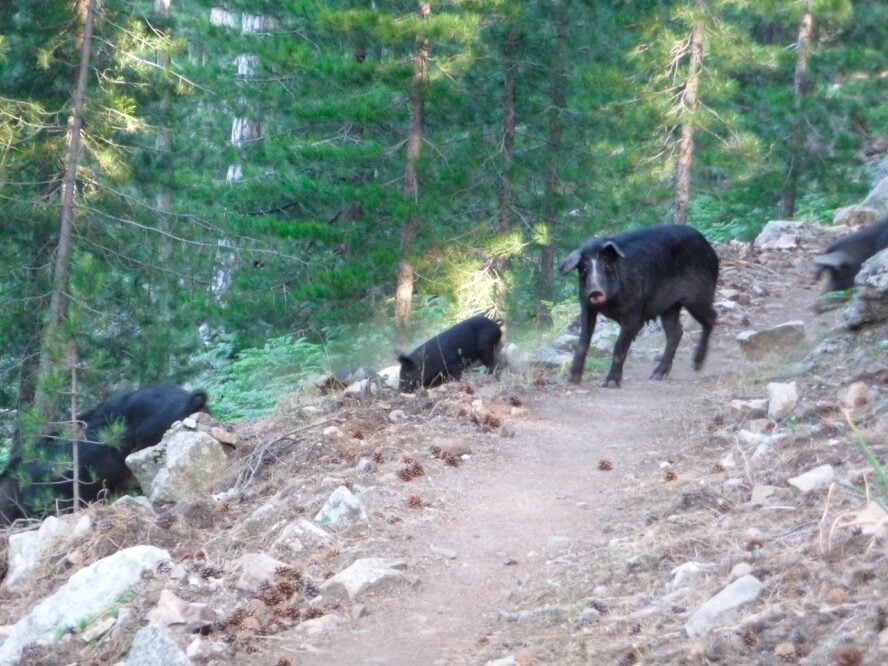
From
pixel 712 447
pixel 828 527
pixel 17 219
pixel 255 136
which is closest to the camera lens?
pixel 828 527

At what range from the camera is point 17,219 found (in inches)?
545

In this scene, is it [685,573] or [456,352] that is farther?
[456,352]

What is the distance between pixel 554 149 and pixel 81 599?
13248mm

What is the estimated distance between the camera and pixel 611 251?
10.8 metres

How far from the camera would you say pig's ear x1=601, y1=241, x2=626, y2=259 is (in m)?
10.8

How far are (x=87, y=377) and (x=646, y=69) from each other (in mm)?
9245

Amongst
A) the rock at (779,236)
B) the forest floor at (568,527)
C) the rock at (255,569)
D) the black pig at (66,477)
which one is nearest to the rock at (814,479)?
the forest floor at (568,527)

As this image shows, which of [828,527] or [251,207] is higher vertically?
[828,527]

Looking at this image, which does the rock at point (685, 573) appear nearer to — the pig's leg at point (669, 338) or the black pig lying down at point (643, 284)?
the black pig lying down at point (643, 284)

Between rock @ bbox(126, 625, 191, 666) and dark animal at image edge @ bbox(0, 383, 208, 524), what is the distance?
6086mm

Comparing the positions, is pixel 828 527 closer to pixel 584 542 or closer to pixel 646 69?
pixel 584 542

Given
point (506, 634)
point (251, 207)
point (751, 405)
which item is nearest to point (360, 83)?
point (251, 207)

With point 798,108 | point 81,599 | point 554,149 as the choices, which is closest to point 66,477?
point 81,599

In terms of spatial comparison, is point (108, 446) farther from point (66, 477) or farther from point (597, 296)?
point (597, 296)
